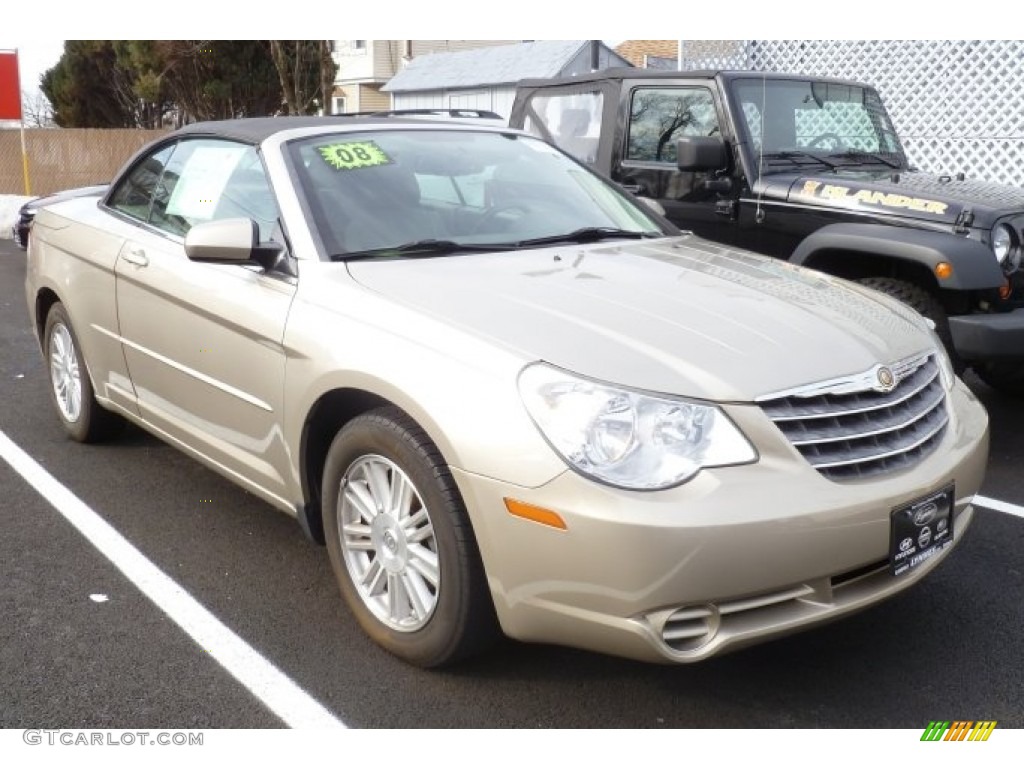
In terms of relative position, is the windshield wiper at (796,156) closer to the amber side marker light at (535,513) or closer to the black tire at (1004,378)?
the black tire at (1004,378)

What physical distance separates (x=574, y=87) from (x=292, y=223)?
3851 mm

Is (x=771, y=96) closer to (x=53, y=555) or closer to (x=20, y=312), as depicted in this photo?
(x=53, y=555)

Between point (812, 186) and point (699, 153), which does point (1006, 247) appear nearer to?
point (812, 186)

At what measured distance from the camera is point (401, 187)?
3.86 metres

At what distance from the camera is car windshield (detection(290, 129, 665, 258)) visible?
3.68 meters

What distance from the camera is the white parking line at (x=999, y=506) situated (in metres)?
4.48

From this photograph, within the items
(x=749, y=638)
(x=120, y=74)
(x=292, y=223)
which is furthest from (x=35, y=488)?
(x=120, y=74)

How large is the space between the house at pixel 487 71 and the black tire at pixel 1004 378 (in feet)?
57.6

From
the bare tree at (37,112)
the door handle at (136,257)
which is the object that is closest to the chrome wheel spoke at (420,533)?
the door handle at (136,257)

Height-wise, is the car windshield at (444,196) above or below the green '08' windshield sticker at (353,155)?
below

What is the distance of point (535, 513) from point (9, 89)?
60.4 ft

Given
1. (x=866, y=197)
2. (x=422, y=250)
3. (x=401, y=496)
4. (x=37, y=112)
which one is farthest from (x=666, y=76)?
(x=37, y=112)

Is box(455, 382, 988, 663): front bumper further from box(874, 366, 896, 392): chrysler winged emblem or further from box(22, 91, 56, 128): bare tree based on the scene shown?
box(22, 91, 56, 128): bare tree

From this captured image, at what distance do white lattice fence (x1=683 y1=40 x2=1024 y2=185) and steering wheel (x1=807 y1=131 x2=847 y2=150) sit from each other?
5.72 m
